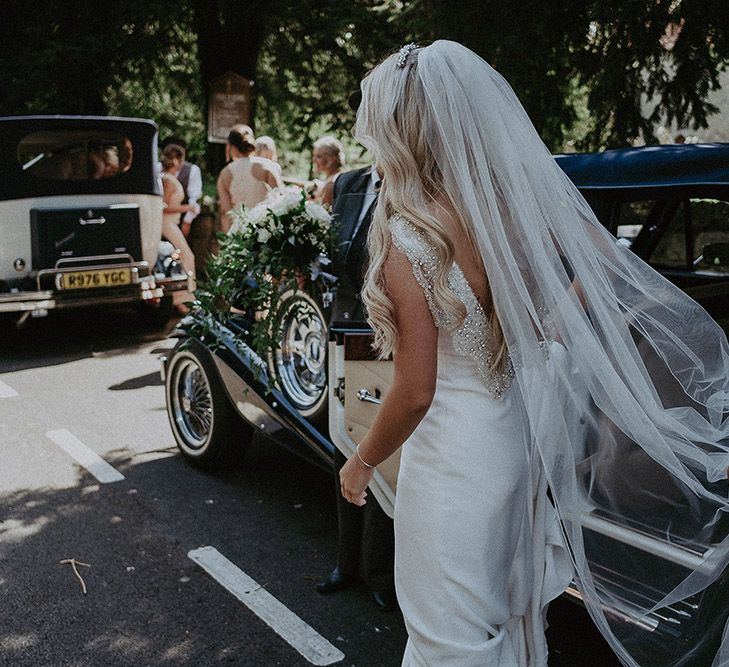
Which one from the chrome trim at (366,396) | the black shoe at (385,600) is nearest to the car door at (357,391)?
the chrome trim at (366,396)

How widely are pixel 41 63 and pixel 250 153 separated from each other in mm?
5866

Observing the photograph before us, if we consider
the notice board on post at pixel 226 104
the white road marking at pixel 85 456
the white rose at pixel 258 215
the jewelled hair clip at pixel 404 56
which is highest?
the notice board on post at pixel 226 104

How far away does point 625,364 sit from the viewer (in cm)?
239

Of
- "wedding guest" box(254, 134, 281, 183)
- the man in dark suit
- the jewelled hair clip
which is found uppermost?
the jewelled hair clip

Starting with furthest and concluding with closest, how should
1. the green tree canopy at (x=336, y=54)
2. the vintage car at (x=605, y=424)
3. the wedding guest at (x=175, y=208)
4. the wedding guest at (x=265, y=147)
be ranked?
the wedding guest at (x=175, y=208)
the wedding guest at (x=265, y=147)
the green tree canopy at (x=336, y=54)
the vintage car at (x=605, y=424)

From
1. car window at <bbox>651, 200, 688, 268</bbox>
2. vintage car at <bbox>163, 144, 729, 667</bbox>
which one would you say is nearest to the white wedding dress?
vintage car at <bbox>163, 144, 729, 667</bbox>

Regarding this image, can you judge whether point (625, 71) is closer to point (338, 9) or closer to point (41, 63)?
point (338, 9)

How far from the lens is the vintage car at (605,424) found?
96.1 inches

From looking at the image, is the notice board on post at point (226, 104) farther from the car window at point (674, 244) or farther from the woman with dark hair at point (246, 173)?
the car window at point (674, 244)

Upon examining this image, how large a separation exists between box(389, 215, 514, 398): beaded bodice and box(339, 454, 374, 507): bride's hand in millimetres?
399

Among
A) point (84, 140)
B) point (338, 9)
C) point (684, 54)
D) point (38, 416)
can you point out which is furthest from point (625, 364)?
point (338, 9)

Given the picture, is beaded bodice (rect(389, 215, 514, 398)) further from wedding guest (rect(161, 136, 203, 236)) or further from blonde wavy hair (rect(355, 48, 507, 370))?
wedding guest (rect(161, 136, 203, 236))

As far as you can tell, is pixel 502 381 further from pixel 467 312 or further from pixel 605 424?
pixel 605 424

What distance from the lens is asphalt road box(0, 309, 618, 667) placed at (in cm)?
348
